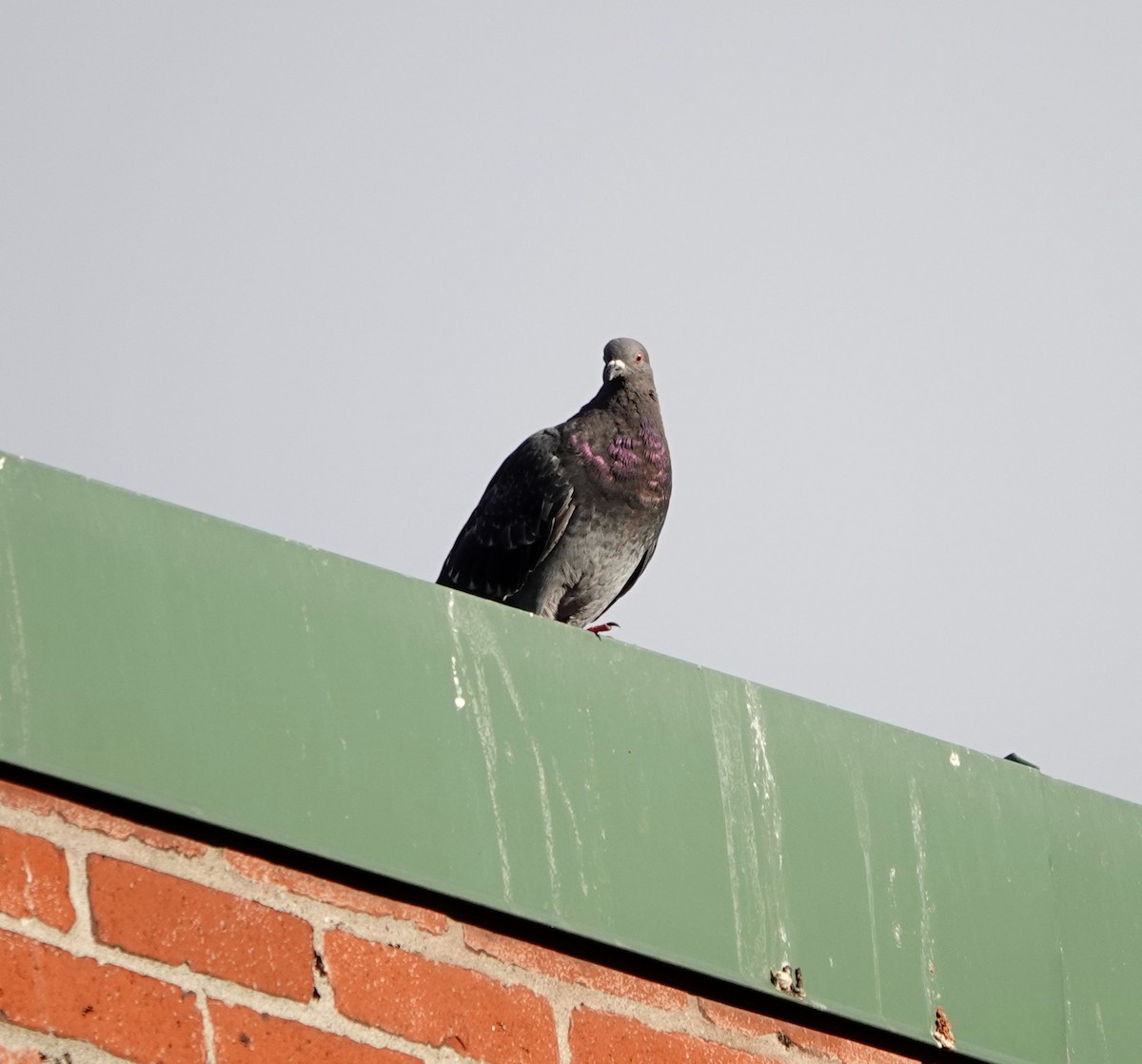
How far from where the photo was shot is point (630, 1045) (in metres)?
2.55

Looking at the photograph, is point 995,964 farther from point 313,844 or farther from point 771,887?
point 313,844

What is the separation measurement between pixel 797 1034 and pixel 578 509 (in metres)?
3.25

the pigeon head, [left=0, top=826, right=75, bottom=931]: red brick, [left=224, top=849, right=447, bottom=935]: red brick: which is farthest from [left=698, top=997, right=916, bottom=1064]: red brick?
the pigeon head

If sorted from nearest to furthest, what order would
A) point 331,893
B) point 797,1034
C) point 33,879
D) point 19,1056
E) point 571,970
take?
point 19,1056 < point 33,879 < point 331,893 < point 571,970 < point 797,1034

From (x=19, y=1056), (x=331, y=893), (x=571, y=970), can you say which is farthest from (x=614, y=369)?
(x=19, y=1056)

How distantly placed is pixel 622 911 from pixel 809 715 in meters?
0.45

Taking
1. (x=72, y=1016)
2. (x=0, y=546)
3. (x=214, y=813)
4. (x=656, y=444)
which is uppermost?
(x=656, y=444)

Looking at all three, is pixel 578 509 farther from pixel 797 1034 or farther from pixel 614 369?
pixel 797 1034

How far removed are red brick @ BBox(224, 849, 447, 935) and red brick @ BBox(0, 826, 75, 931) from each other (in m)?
0.21

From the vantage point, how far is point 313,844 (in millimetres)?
2354

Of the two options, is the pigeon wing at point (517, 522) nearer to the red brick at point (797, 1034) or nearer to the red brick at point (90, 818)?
the red brick at point (797, 1034)

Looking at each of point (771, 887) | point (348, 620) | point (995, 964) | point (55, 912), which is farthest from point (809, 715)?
point (55, 912)

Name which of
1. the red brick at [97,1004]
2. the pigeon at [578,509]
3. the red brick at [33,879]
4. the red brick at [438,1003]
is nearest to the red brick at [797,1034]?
the red brick at [438,1003]

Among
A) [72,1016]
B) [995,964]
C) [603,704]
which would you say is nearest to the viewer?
[72,1016]
